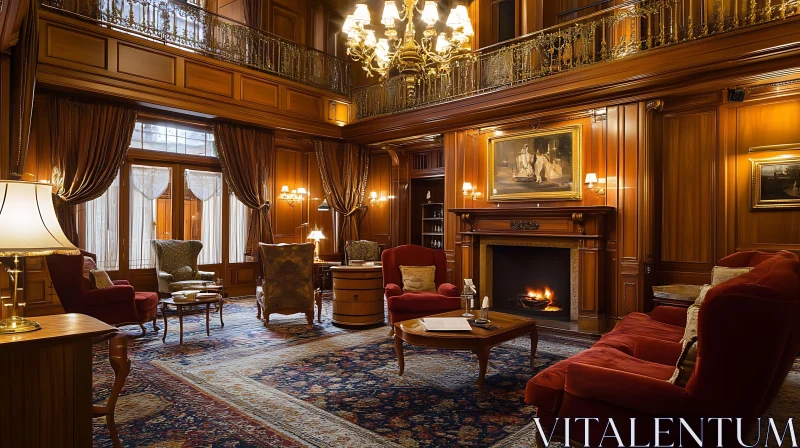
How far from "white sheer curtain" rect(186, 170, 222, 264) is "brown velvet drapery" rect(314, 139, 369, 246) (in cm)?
201

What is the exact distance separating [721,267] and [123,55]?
769 cm

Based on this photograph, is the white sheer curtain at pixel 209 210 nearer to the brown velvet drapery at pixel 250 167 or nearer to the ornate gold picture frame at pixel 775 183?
the brown velvet drapery at pixel 250 167

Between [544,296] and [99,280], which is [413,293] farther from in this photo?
[99,280]

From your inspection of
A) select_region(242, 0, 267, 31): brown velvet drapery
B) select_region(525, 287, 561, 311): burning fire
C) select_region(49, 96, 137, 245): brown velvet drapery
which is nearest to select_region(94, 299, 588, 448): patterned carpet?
select_region(525, 287, 561, 311): burning fire

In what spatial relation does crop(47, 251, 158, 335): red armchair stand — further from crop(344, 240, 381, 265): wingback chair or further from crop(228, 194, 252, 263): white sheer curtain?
crop(344, 240, 381, 265): wingback chair

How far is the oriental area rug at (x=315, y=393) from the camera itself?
3.07 meters

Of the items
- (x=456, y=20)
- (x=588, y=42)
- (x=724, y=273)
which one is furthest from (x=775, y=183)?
(x=456, y=20)

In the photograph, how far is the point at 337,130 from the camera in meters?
9.60

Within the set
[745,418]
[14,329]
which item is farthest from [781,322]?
[14,329]

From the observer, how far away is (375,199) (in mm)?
10523

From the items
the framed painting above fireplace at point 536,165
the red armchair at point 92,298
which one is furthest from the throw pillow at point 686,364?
the red armchair at point 92,298

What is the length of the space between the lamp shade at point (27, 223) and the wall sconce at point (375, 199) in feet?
27.3

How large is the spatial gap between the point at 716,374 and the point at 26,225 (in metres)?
2.98

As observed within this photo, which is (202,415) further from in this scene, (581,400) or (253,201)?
(253,201)
